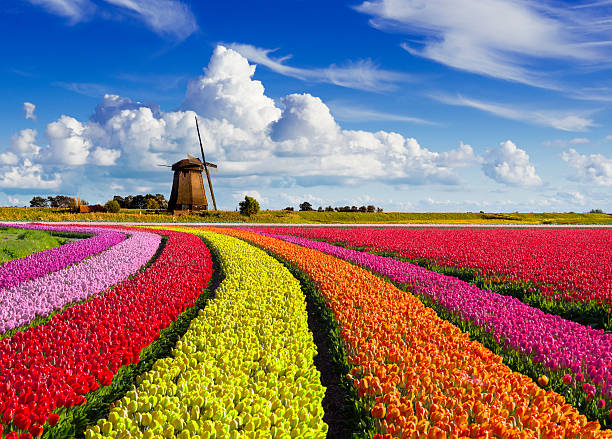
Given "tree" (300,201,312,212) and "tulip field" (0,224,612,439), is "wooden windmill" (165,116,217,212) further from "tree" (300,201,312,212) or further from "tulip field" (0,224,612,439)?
"tulip field" (0,224,612,439)

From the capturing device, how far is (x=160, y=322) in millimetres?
6793

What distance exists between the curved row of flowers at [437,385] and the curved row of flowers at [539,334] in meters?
0.87

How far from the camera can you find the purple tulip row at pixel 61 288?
24.4ft

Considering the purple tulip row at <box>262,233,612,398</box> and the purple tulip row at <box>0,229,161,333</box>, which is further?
the purple tulip row at <box>0,229,161,333</box>

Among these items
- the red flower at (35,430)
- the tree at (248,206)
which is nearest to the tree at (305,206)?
the tree at (248,206)

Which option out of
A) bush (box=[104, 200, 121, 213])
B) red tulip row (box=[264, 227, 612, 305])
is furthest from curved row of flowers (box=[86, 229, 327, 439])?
bush (box=[104, 200, 121, 213])

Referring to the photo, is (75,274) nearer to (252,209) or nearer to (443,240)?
(443,240)

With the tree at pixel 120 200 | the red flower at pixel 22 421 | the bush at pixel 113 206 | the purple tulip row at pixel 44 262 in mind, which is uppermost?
the tree at pixel 120 200

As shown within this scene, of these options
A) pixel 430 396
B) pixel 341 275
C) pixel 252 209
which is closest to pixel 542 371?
pixel 430 396

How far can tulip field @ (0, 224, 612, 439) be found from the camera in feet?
12.1

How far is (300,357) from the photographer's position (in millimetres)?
5070

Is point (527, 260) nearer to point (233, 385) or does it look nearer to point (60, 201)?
point (233, 385)

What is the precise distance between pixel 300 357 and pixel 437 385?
1709 mm

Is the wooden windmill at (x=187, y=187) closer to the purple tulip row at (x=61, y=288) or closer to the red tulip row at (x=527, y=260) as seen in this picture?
the red tulip row at (x=527, y=260)
